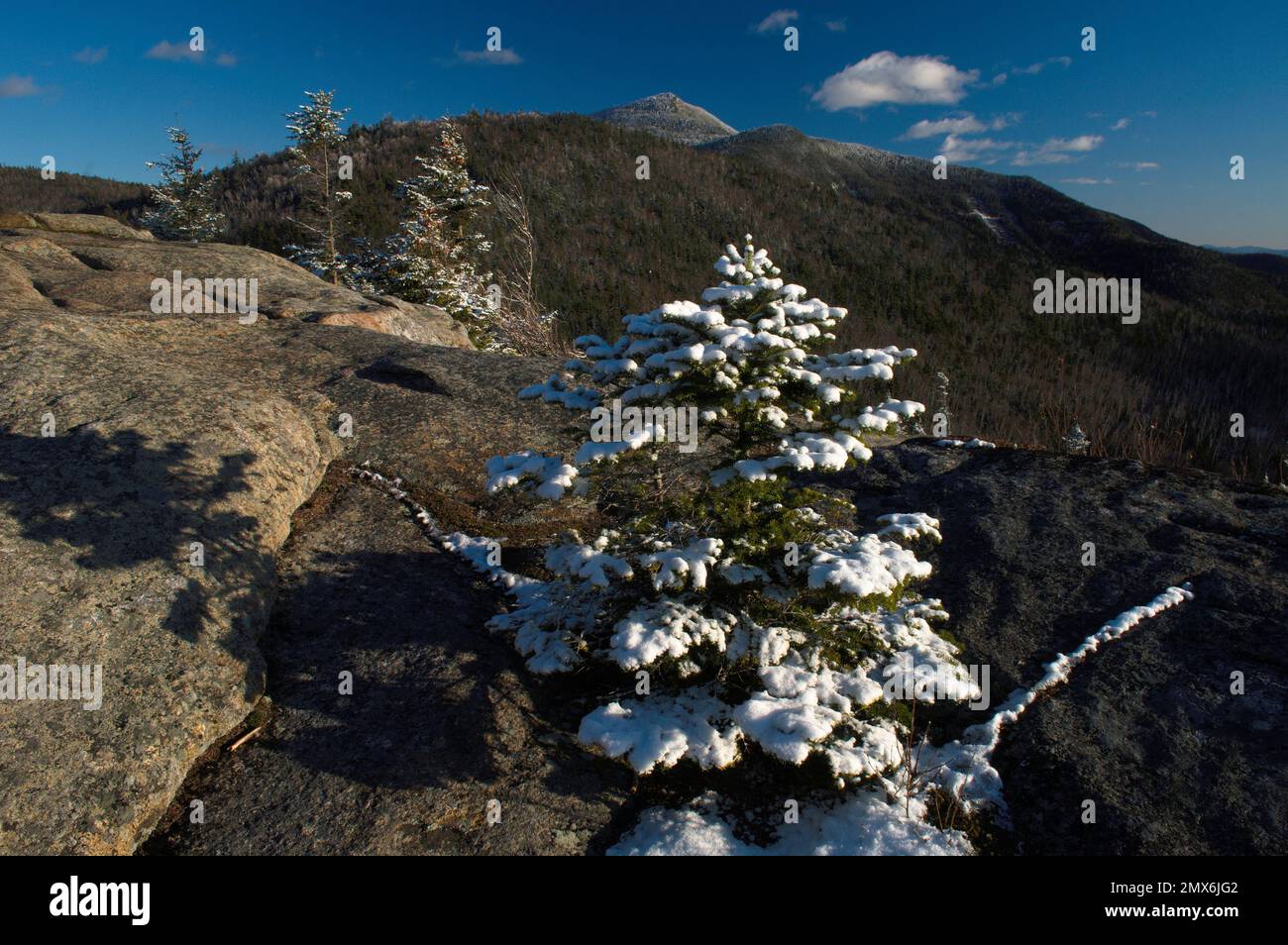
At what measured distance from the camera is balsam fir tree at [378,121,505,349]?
20.1 metres

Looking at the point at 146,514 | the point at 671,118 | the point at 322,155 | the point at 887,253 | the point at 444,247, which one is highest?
the point at 671,118

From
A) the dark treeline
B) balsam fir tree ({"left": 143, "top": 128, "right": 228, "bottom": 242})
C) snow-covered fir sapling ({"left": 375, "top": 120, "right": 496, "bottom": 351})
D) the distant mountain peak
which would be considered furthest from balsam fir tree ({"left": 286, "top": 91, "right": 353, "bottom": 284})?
the distant mountain peak

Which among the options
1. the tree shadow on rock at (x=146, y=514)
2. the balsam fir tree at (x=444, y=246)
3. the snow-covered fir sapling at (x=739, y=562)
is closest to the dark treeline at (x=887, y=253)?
the balsam fir tree at (x=444, y=246)

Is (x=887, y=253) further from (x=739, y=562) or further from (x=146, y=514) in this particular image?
(x=146, y=514)

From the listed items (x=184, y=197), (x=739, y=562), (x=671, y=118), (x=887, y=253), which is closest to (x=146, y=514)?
(x=739, y=562)

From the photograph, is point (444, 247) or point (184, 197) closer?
point (444, 247)

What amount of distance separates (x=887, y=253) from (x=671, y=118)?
90385mm

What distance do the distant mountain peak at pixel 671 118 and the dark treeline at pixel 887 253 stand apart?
21855mm

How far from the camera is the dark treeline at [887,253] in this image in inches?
1367

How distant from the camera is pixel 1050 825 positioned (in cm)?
358

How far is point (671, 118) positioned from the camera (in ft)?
476

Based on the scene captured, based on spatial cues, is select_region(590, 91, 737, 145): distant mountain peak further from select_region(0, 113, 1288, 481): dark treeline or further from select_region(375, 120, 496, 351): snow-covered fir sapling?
select_region(375, 120, 496, 351): snow-covered fir sapling
